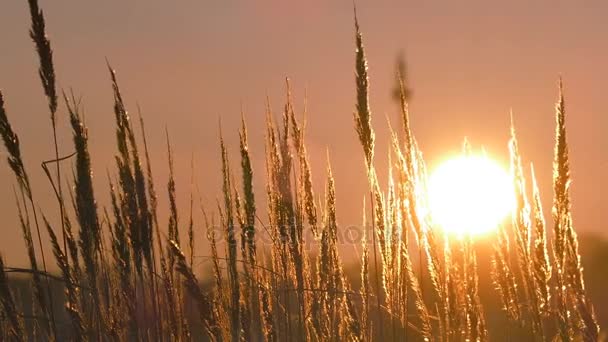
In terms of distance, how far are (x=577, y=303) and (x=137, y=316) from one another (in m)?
1.31

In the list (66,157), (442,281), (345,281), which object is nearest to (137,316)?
(66,157)

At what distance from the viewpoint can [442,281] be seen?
2.56m

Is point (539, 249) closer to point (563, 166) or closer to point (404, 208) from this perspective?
point (563, 166)

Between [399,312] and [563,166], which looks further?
[399,312]

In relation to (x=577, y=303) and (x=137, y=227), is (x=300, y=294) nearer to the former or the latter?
(x=137, y=227)

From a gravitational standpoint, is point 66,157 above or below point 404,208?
above

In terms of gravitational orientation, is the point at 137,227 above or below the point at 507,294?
above

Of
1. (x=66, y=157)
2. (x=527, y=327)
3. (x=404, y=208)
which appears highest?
(x=66, y=157)

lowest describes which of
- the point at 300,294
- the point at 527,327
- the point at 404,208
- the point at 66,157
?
the point at 527,327

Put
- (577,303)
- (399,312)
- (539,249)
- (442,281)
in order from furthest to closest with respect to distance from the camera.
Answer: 1. (399,312)
2. (442,281)
3. (539,249)
4. (577,303)

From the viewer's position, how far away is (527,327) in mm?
2961

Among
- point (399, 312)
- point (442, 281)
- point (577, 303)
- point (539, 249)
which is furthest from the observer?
point (399, 312)

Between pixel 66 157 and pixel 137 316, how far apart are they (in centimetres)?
54

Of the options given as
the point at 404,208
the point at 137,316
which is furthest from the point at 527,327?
the point at 137,316
